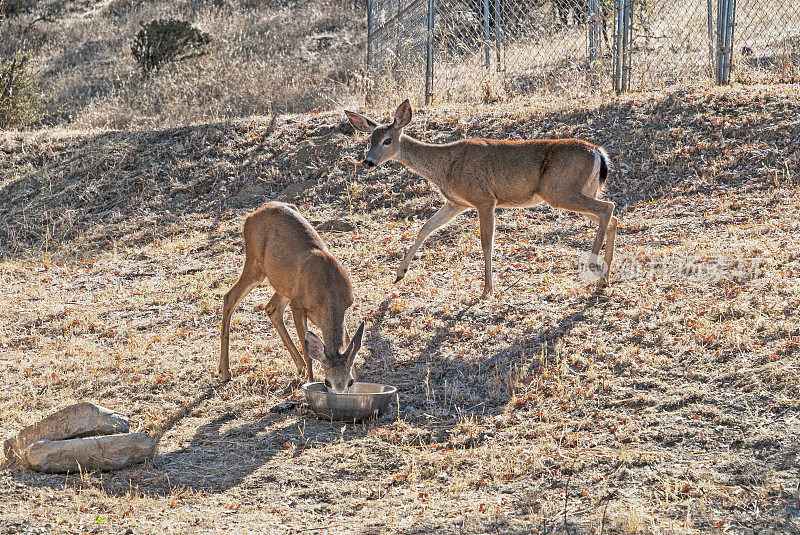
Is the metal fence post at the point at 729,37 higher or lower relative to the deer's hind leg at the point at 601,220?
higher

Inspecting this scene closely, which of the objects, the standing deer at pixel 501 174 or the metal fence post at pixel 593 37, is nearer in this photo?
the standing deer at pixel 501 174

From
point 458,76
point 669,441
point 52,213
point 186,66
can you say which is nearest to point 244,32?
point 186,66

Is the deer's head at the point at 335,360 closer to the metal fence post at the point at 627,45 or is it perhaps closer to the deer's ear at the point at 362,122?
the deer's ear at the point at 362,122

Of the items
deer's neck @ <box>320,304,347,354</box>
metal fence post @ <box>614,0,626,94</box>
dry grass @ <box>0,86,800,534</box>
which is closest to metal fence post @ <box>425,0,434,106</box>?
dry grass @ <box>0,86,800,534</box>

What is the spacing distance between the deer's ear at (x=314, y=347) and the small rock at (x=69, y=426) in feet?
4.97

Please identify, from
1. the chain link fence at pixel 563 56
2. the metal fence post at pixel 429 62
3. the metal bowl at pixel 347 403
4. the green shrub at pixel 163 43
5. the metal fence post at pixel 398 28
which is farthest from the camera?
the green shrub at pixel 163 43

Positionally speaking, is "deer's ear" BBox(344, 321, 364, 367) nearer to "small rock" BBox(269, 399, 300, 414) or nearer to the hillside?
"small rock" BBox(269, 399, 300, 414)

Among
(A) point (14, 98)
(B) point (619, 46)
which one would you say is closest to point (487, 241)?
(B) point (619, 46)

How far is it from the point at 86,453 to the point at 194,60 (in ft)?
63.3

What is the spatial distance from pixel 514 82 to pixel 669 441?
11.6 meters

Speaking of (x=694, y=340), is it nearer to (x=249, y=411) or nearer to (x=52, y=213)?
(x=249, y=411)

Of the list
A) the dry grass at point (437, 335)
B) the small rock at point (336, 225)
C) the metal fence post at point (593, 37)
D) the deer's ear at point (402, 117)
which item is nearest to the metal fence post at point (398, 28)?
the dry grass at point (437, 335)

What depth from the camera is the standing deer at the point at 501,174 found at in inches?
367

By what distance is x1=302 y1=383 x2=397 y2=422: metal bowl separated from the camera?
6855mm
